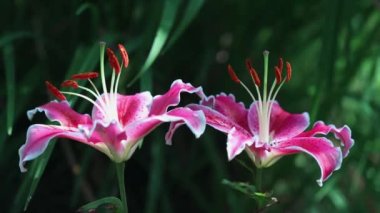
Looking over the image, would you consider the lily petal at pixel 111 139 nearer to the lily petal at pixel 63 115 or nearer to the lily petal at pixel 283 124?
the lily petal at pixel 63 115

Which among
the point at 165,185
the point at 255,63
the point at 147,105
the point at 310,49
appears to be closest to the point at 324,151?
the point at 147,105

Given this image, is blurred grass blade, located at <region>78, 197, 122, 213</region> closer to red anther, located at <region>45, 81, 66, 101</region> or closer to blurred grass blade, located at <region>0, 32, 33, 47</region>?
red anther, located at <region>45, 81, 66, 101</region>

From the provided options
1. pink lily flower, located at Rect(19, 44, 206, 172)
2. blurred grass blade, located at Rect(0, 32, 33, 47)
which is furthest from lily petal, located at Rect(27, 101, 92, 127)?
blurred grass blade, located at Rect(0, 32, 33, 47)

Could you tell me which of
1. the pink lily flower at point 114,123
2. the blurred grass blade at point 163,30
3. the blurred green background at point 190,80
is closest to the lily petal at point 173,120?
the pink lily flower at point 114,123

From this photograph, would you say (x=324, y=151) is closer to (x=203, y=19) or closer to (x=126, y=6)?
(x=126, y=6)

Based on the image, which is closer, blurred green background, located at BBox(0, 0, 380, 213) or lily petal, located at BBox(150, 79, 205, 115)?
lily petal, located at BBox(150, 79, 205, 115)

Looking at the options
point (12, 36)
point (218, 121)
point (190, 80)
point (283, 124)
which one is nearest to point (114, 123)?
point (218, 121)
